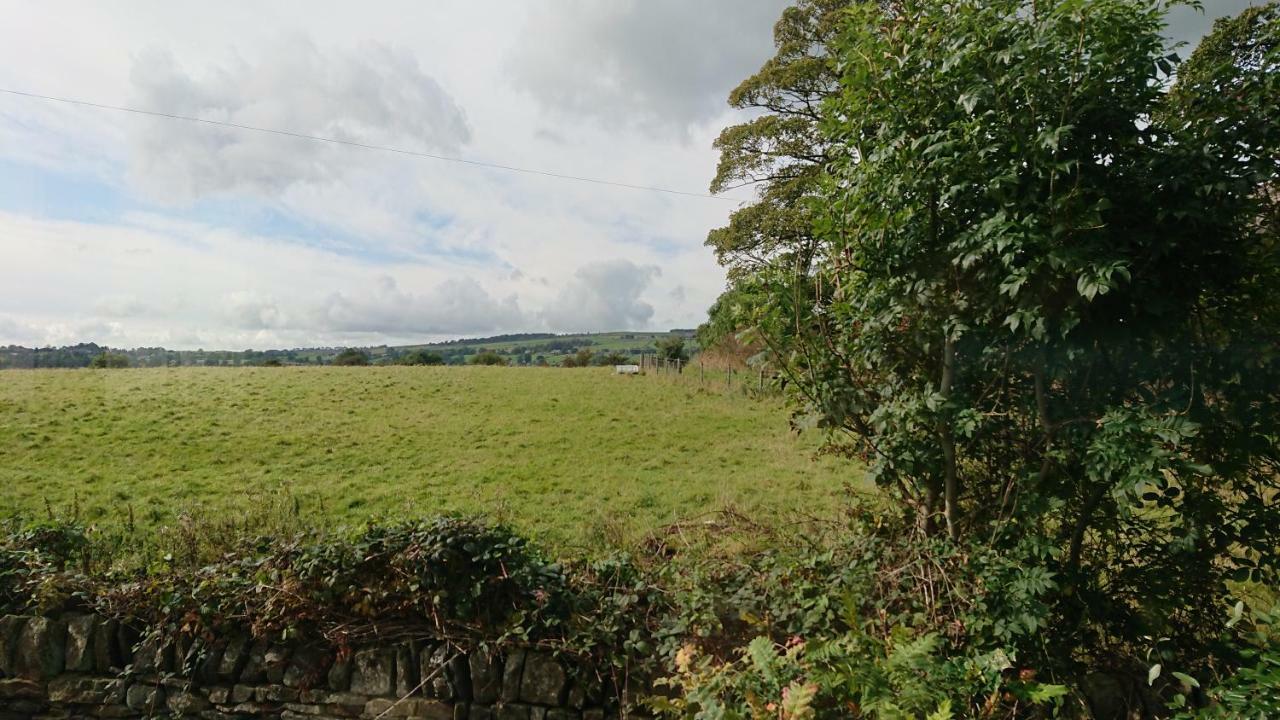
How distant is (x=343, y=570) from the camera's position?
3.85 meters

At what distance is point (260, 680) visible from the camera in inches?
152

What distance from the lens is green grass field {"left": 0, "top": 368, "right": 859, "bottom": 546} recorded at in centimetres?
917

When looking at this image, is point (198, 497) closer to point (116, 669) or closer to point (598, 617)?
point (116, 669)

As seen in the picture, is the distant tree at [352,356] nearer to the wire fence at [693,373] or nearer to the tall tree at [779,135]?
the wire fence at [693,373]

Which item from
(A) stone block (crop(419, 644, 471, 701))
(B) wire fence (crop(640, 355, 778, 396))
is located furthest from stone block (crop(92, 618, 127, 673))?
(B) wire fence (crop(640, 355, 778, 396))

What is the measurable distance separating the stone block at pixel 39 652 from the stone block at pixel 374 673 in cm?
203

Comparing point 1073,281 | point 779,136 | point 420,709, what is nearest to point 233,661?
point 420,709

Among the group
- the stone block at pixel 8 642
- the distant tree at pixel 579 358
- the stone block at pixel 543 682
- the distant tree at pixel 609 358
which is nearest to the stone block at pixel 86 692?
the stone block at pixel 8 642

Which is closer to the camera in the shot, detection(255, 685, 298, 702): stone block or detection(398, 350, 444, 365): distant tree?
detection(255, 685, 298, 702): stone block

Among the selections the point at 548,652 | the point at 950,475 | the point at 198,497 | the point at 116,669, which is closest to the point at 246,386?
the point at 198,497

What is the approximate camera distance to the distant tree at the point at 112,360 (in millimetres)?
23438

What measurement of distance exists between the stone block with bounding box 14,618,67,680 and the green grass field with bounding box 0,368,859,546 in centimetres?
242

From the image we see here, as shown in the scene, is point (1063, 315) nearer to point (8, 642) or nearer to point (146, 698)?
point (146, 698)

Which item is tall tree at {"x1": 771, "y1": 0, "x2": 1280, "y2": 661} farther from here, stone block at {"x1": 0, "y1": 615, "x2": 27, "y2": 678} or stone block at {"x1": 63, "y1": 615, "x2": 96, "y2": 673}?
stone block at {"x1": 0, "y1": 615, "x2": 27, "y2": 678}
